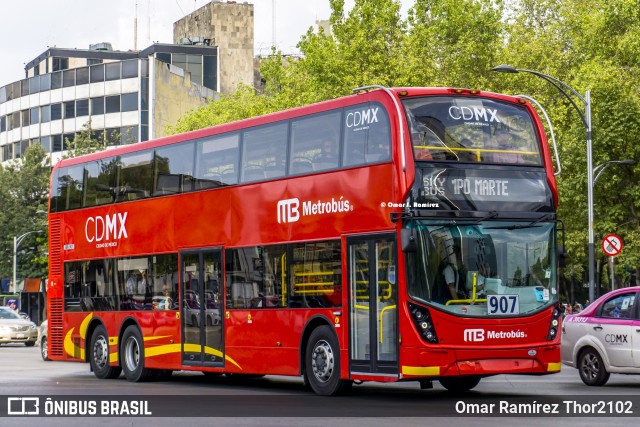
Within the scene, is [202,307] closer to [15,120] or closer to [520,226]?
[520,226]

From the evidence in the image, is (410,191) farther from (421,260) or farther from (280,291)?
(280,291)

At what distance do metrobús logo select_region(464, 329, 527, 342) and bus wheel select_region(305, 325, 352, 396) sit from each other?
212cm

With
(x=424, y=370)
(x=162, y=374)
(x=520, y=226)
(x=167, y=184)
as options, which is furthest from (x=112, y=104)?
(x=424, y=370)

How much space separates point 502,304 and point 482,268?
554 millimetres

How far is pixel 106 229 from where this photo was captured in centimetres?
2491

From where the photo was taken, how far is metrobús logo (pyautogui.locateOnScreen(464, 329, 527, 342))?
1716cm

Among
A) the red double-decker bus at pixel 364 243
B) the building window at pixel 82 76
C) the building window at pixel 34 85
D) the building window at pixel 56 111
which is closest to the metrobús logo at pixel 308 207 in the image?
the red double-decker bus at pixel 364 243

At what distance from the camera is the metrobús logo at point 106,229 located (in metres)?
24.4

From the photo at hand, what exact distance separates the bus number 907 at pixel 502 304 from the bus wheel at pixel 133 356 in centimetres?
849

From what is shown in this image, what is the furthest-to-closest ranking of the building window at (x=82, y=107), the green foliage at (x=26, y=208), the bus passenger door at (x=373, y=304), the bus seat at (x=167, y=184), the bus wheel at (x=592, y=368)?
the building window at (x=82, y=107) < the green foliage at (x=26, y=208) < the bus seat at (x=167, y=184) < the bus wheel at (x=592, y=368) < the bus passenger door at (x=373, y=304)

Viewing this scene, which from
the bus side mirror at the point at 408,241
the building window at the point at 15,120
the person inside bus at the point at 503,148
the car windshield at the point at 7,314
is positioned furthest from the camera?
the building window at the point at 15,120

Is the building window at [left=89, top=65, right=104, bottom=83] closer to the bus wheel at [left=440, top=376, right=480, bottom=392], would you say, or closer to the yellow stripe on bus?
the bus wheel at [left=440, top=376, right=480, bottom=392]

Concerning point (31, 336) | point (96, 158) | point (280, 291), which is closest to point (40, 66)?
point (31, 336)

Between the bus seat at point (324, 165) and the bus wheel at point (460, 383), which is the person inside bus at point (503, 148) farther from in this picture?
the bus wheel at point (460, 383)
